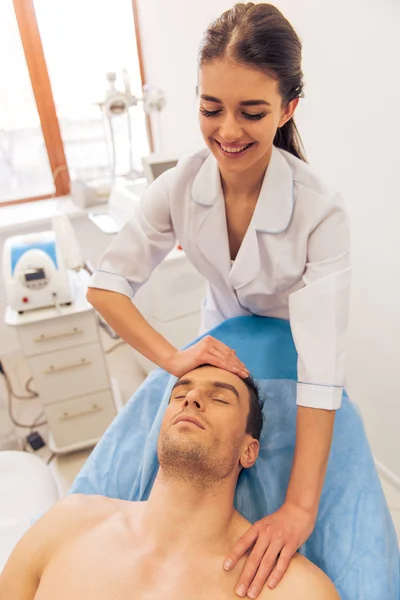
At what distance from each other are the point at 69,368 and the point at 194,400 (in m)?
1.05

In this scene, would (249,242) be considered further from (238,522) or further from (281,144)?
(238,522)

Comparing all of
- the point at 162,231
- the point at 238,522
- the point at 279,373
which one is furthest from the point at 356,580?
the point at 162,231

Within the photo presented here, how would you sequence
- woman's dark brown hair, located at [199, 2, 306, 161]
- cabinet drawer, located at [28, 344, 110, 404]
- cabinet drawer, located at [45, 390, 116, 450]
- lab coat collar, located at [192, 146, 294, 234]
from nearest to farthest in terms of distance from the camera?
woman's dark brown hair, located at [199, 2, 306, 161] < lab coat collar, located at [192, 146, 294, 234] < cabinet drawer, located at [28, 344, 110, 404] < cabinet drawer, located at [45, 390, 116, 450]

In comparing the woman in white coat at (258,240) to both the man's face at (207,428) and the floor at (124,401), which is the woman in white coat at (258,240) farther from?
the floor at (124,401)

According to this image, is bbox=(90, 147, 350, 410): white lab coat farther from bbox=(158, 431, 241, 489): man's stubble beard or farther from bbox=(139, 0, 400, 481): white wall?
bbox=(139, 0, 400, 481): white wall

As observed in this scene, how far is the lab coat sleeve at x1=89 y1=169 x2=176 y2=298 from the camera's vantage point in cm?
118

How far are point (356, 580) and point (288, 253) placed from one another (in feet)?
2.18

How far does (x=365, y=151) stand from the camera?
5.00 feet

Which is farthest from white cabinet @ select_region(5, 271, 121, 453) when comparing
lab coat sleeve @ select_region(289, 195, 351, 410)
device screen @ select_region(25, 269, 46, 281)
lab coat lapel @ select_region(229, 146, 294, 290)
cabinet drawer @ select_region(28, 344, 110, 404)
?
lab coat sleeve @ select_region(289, 195, 351, 410)

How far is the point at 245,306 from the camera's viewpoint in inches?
50.9

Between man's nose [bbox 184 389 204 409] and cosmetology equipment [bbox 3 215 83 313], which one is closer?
man's nose [bbox 184 389 204 409]

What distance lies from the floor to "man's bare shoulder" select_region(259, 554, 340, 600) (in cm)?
104

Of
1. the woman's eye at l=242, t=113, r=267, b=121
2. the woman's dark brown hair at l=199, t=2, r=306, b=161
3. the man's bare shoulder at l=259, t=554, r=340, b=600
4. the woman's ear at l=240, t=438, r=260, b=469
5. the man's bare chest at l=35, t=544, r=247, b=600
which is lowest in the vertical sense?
the man's bare chest at l=35, t=544, r=247, b=600

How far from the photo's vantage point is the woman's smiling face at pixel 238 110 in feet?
2.72
